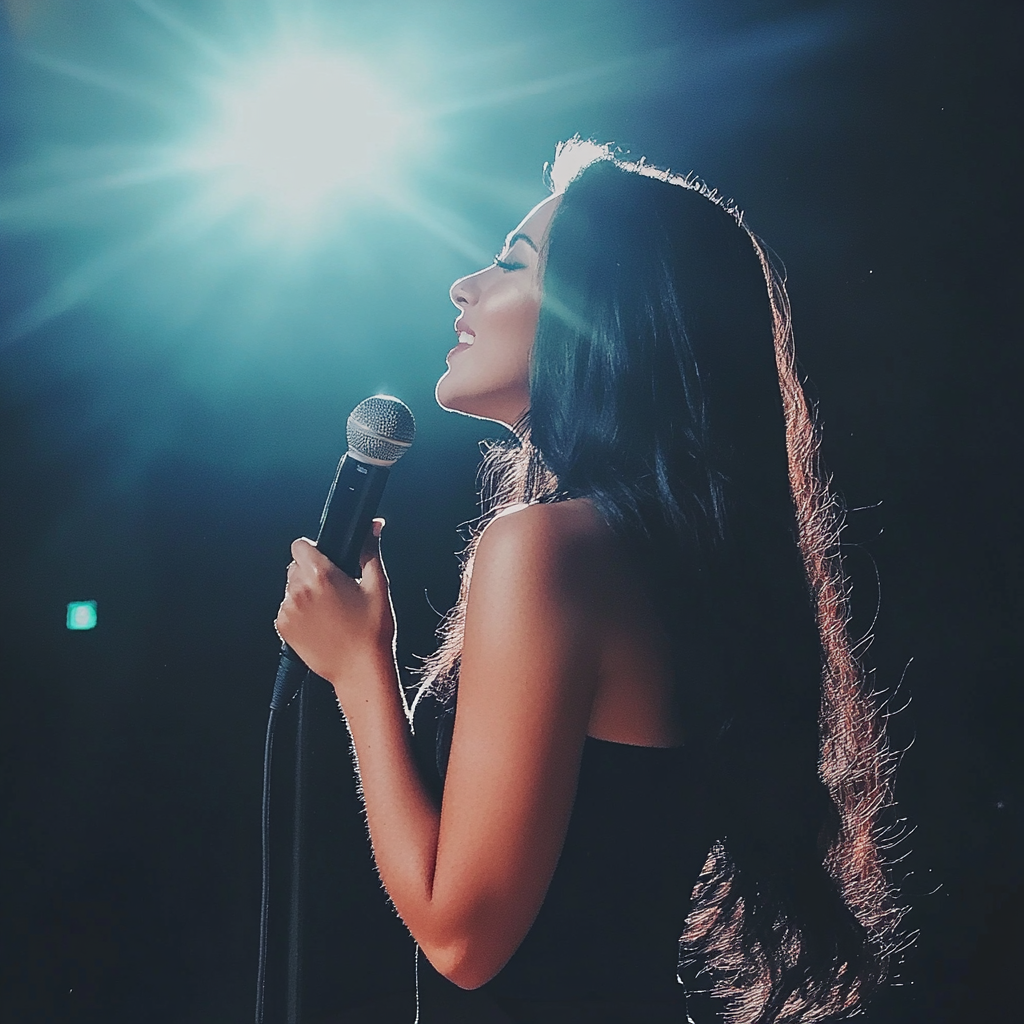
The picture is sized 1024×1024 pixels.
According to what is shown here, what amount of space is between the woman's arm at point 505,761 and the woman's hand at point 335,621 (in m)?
0.13

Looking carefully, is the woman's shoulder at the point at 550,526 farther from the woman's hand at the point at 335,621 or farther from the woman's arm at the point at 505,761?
the woman's hand at the point at 335,621

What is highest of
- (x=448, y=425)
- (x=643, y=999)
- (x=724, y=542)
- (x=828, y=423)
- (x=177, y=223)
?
(x=177, y=223)

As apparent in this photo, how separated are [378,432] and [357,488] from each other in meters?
0.07

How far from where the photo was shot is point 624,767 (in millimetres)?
771

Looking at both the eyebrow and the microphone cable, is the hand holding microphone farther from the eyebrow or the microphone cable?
the eyebrow

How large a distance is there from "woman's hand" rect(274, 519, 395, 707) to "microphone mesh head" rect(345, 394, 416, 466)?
117 millimetres

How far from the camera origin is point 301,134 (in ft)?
8.07

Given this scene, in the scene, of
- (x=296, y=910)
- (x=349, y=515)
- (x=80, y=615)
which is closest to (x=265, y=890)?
(x=296, y=910)

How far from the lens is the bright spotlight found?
7.85ft

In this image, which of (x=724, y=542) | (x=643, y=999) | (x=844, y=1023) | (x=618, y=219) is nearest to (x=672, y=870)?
(x=643, y=999)

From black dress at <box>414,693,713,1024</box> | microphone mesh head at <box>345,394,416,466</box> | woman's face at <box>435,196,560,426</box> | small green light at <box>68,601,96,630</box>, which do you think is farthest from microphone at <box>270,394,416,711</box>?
small green light at <box>68,601,96,630</box>

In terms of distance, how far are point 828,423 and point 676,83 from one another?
101cm

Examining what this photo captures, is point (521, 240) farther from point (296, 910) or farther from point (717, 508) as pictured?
point (296, 910)

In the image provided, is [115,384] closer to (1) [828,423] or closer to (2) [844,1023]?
(1) [828,423]
